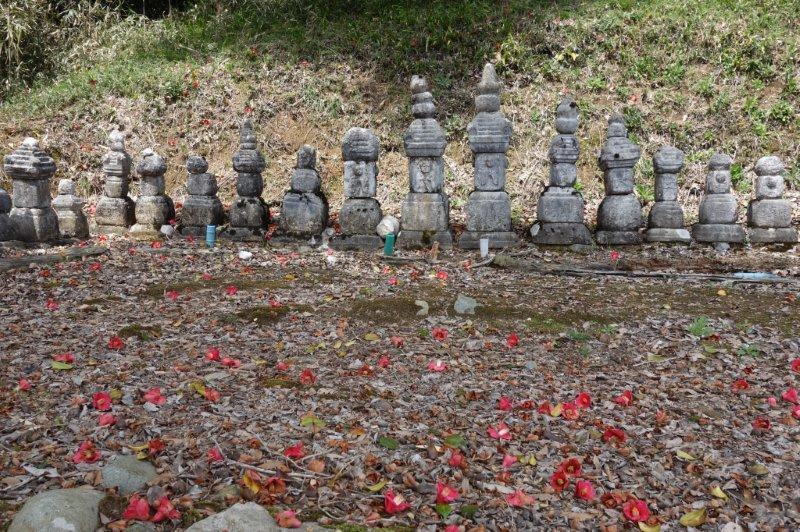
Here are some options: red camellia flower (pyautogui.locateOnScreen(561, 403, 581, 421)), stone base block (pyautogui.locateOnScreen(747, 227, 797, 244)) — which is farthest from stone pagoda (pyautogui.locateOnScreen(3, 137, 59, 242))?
stone base block (pyautogui.locateOnScreen(747, 227, 797, 244))

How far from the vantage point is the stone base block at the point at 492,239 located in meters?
7.68

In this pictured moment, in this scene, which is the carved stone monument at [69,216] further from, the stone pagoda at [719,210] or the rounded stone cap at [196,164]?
the stone pagoda at [719,210]

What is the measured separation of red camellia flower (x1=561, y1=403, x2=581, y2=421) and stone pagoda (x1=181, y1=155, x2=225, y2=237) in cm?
566

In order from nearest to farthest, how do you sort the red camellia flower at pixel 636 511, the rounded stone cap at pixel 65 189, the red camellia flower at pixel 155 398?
the red camellia flower at pixel 636 511
the red camellia flower at pixel 155 398
the rounded stone cap at pixel 65 189

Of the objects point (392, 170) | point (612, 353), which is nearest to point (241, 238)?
point (392, 170)

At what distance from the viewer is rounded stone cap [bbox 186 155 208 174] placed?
325 inches

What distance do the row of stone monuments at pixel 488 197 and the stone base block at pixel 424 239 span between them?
0.01 m

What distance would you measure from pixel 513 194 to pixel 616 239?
2345 millimetres

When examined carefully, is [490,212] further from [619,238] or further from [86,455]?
[86,455]

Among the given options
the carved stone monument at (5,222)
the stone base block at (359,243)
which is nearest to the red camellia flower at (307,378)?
the stone base block at (359,243)

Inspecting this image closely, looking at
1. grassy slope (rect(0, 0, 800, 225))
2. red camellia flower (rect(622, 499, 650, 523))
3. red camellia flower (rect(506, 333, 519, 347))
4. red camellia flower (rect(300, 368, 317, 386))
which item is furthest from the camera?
grassy slope (rect(0, 0, 800, 225))

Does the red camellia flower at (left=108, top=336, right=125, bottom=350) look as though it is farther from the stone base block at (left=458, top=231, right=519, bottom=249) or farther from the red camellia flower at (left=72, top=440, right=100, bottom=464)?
the stone base block at (left=458, top=231, right=519, bottom=249)

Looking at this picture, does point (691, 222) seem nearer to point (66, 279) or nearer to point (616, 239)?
point (616, 239)

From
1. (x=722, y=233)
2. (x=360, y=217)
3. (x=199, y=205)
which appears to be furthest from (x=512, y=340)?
(x=199, y=205)
